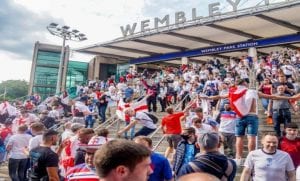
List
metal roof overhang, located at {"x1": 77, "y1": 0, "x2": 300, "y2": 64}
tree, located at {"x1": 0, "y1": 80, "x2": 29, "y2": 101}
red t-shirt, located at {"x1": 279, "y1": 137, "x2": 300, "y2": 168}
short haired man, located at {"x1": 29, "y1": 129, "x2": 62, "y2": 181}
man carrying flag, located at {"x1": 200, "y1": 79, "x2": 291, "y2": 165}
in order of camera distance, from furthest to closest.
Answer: tree, located at {"x1": 0, "y1": 80, "x2": 29, "y2": 101} → metal roof overhang, located at {"x1": 77, "y1": 0, "x2": 300, "y2": 64} → man carrying flag, located at {"x1": 200, "y1": 79, "x2": 291, "y2": 165} → red t-shirt, located at {"x1": 279, "y1": 137, "x2": 300, "y2": 168} → short haired man, located at {"x1": 29, "y1": 129, "x2": 62, "y2": 181}

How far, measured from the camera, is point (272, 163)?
174 inches

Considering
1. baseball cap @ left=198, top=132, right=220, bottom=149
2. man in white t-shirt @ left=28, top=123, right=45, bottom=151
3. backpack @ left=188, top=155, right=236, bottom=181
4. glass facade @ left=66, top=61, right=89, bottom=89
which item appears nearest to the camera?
backpack @ left=188, top=155, right=236, bottom=181

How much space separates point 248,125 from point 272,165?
2593mm

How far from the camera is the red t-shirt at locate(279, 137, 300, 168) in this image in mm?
5281

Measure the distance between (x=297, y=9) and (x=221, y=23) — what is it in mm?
4381

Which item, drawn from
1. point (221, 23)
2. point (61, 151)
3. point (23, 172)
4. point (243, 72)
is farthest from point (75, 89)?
point (61, 151)

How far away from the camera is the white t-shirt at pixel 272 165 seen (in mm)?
4375

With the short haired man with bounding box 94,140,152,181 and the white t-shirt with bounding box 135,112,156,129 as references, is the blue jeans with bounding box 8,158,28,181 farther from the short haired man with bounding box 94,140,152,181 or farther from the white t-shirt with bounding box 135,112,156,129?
the short haired man with bounding box 94,140,152,181

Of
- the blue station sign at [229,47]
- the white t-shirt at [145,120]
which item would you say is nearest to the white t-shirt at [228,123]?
the white t-shirt at [145,120]

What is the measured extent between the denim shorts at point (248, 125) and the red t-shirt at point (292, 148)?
1470 millimetres

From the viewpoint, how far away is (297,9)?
18922 mm

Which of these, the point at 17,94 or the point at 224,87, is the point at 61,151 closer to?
the point at 224,87

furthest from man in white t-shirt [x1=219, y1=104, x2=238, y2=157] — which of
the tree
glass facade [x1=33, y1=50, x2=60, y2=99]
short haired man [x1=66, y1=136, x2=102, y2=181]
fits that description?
the tree

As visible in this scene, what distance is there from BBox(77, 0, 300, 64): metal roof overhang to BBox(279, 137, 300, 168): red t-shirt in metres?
15.0
